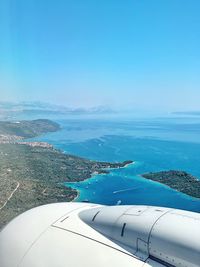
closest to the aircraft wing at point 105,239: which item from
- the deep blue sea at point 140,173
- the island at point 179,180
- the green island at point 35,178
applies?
the green island at point 35,178

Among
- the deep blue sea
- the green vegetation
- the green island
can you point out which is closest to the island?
the deep blue sea

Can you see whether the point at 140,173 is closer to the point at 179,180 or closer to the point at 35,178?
the point at 179,180

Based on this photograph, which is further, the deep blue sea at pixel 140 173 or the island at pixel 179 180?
the island at pixel 179 180

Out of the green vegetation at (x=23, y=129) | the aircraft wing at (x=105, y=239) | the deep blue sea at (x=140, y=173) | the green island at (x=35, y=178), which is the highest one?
the aircraft wing at (x=105, y=239)

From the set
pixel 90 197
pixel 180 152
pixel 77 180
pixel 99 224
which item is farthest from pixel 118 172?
pixel 99 224

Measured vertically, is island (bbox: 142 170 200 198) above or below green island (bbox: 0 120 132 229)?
below

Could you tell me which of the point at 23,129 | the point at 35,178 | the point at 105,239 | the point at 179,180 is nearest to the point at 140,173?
the point at 179,180

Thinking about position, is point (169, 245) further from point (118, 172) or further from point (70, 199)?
point (118, 172)

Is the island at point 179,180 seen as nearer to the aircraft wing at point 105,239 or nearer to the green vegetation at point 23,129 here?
the green vegetation at point 23,129

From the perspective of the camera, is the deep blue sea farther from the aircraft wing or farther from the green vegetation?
the aircraft wing
